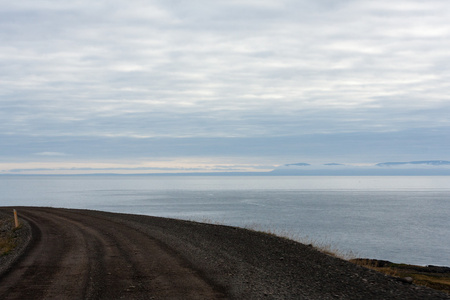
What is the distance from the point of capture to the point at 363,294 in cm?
972

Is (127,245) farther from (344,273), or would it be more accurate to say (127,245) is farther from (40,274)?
(344,273)

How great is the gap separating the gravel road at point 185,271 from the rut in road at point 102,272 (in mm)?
23

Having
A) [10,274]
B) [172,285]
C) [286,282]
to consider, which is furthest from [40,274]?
[286,282]

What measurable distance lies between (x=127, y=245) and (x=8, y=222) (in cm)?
1396

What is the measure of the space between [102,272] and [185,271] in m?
2.36

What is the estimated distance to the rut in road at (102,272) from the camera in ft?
31.7

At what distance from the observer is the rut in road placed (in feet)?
31.7

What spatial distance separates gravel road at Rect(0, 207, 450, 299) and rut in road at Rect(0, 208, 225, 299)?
2 cm

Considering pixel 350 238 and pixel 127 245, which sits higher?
pixel 127 245

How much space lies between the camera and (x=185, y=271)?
1205 cm

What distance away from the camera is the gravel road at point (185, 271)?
9.73 metres

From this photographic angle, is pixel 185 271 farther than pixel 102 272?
Yes

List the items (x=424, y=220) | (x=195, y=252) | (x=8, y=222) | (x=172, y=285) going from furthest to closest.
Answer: (x=424, y=220) → (x=8, y=222) → (x=195, y=252) → (x=172, y=285)

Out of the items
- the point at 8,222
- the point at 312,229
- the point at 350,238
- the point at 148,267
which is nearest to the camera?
the point at 148,267
